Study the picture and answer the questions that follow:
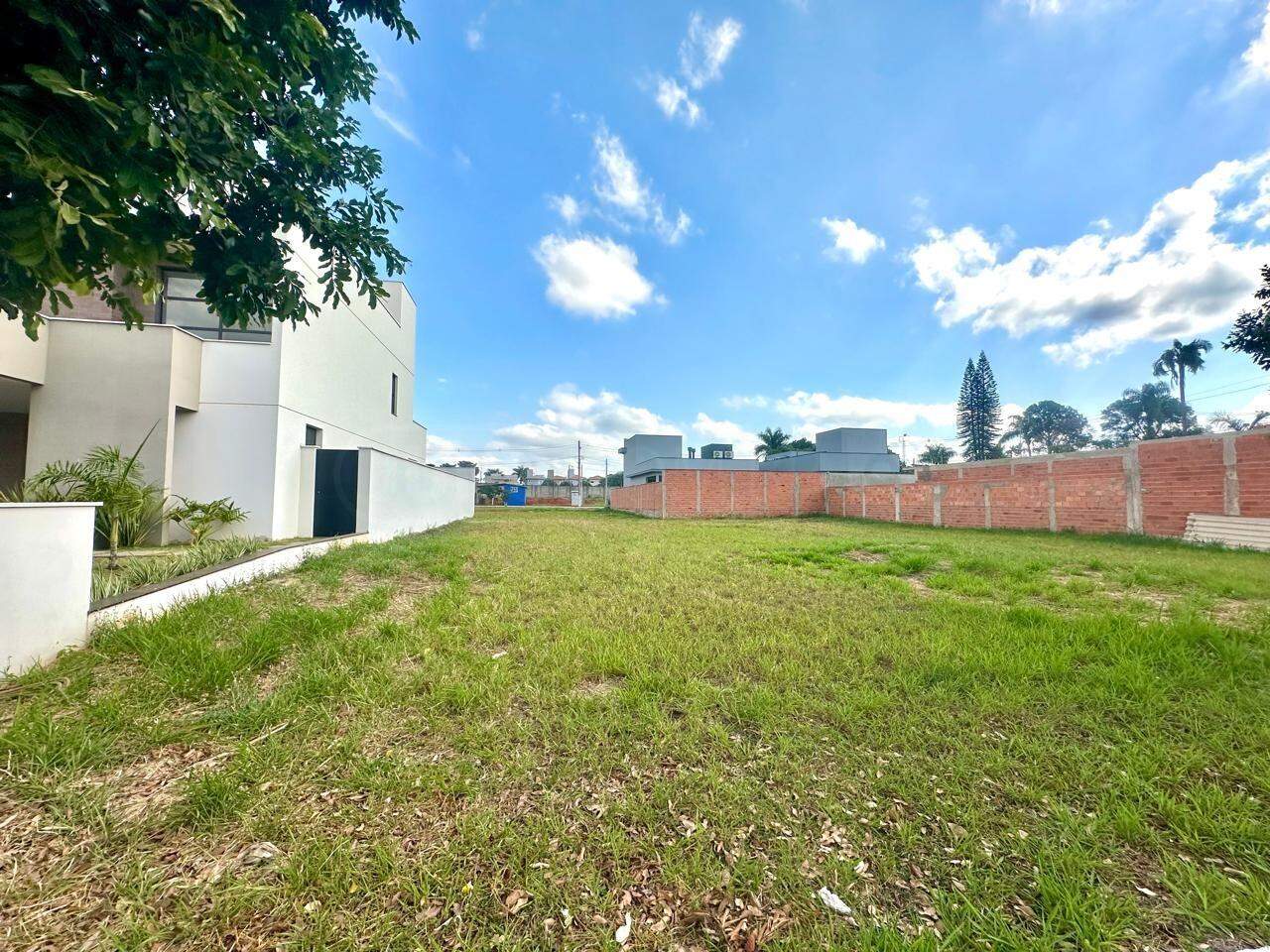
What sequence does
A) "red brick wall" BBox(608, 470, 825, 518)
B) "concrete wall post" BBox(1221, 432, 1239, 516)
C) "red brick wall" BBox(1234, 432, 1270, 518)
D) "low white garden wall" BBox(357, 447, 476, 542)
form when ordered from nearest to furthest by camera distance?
"low white garden wall" BBox(357, 447, 476, 542)
"red brick wall" BBox(1234, 432, 1270, 518)
"concrete wall post" BBox(1221, 432, 1239, 516)
"red brick wall" BBox(608, 470, 825, 518)

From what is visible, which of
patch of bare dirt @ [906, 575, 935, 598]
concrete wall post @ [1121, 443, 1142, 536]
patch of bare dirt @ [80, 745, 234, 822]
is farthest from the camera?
concrete wall post @ [1121, 443, 1142, 536]

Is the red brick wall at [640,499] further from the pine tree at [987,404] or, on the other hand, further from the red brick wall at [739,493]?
the pine tree at [987,404]

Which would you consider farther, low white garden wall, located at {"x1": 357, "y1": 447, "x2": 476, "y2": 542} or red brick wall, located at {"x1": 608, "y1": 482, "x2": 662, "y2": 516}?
red brick wall, located at {"x1": 608, "y1": 482, "x2": 662, "y2": 516}

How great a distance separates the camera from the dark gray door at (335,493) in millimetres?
7352

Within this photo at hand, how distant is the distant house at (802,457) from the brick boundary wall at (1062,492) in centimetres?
1112

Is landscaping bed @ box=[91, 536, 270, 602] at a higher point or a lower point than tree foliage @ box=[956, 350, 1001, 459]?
lower

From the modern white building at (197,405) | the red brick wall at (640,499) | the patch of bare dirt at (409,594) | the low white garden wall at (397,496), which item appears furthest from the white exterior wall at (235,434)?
the red brick wall at (640,499)

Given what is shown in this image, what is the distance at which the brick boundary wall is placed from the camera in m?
8.78

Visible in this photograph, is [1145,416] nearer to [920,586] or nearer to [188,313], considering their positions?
[920,586]

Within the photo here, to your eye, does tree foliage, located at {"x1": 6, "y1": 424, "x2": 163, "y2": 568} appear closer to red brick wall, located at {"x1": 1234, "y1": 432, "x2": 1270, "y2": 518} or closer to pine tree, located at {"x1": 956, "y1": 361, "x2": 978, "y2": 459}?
red brick wall, located at {"x1": 1234, "y1": 432, "x2": 1270, "y2": 518}

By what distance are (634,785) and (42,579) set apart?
134 inches

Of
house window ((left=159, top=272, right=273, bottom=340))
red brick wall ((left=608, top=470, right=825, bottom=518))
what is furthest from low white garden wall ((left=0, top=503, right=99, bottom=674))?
red brick wall ((left=608, top=470, right=825, bottom=518))

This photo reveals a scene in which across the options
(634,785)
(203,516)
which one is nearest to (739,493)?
(203,516)

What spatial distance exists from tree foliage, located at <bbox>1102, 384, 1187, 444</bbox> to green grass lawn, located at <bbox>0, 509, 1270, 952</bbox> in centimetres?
5610
